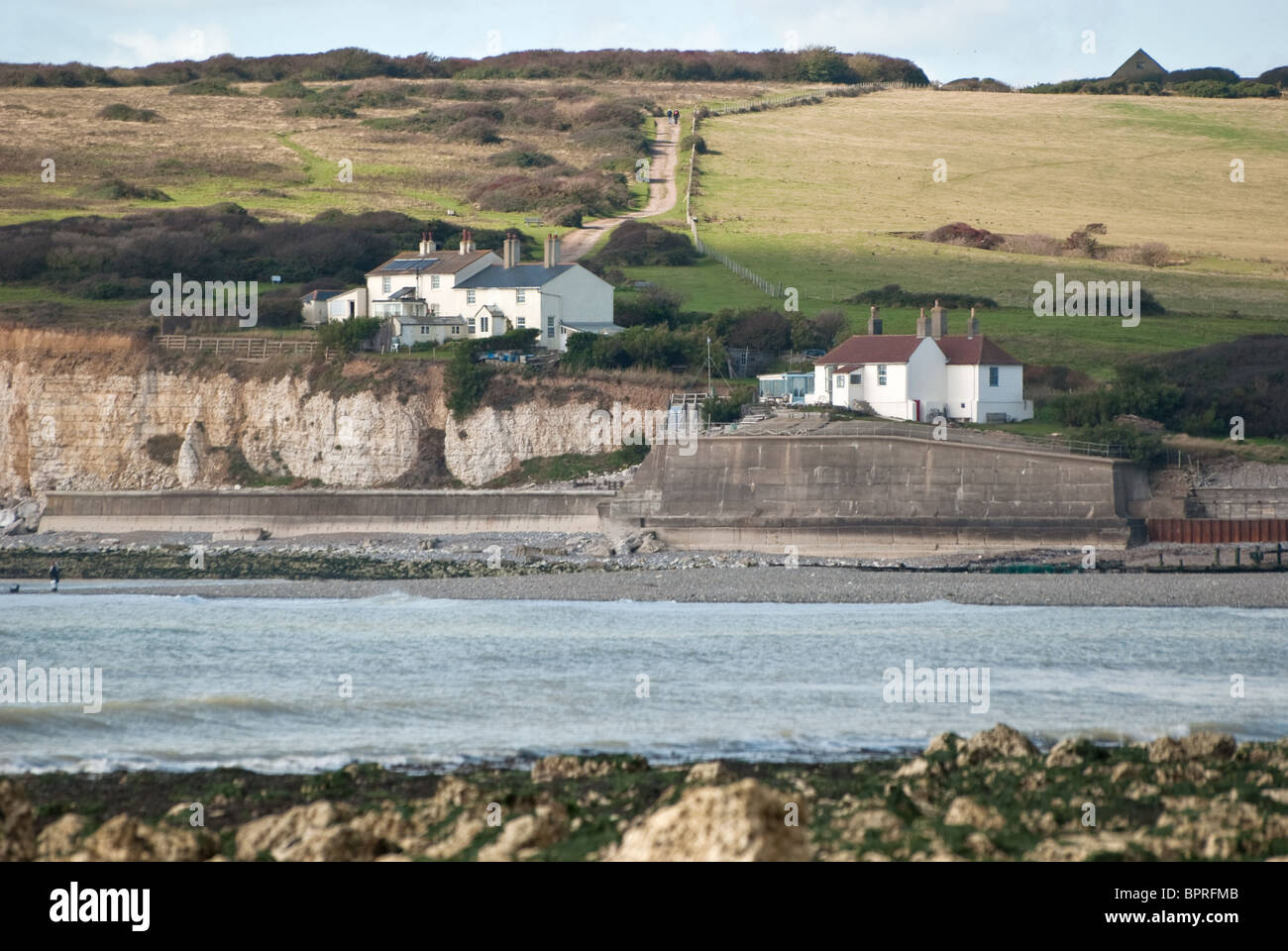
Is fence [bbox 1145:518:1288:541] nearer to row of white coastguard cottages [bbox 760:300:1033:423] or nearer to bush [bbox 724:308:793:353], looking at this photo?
row of white coastguard cottages [bbox 760:300:1033:423]

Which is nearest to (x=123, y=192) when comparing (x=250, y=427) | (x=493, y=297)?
(x=250, y=427)

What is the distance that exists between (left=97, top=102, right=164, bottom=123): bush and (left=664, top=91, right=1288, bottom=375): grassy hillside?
134 ft

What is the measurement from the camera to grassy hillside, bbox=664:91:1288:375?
6531 cm

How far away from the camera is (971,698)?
23625 mm

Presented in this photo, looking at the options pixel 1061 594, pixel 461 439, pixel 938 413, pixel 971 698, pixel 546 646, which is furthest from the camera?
pixel 461 439

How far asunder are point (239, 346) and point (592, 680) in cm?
3829

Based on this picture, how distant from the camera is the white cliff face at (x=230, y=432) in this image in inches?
2121

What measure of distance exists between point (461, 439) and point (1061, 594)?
83.2 ft

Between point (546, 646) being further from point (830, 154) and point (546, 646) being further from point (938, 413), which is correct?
point (830, 154)

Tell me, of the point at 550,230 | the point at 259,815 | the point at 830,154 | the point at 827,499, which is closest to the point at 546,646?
the point at 259,815

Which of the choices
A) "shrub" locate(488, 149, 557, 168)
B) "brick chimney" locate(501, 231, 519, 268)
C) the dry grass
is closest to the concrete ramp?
"brick chimney" locate(501, 231, 519, 268)

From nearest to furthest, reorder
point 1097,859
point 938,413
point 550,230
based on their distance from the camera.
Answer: point 1097,859
point 938,413
point 550,230

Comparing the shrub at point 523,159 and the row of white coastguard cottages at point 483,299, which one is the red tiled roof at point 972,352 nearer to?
the row of white coastguard cottages at point 483,299

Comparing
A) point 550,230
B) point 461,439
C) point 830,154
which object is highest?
point 830,154
